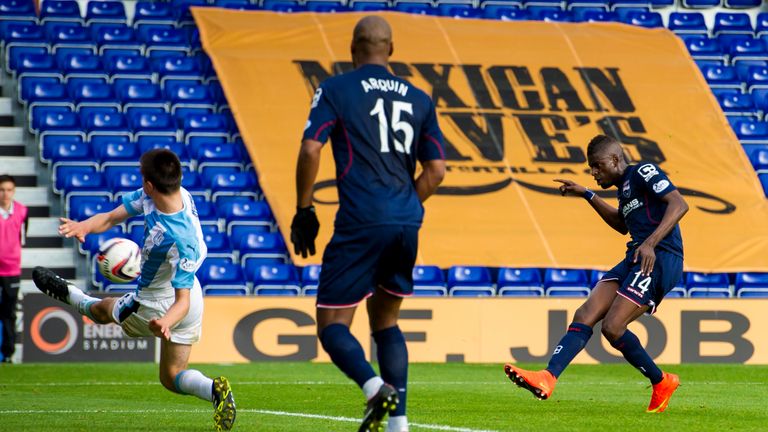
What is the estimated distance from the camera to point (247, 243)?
18281 mm

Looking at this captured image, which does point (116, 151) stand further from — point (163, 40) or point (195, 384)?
point (195, 384)

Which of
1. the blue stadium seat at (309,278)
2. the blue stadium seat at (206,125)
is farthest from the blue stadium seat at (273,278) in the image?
the blue stadium seat at (206,125)

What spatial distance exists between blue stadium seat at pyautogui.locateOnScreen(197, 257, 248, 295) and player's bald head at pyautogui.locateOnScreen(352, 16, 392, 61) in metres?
11.6

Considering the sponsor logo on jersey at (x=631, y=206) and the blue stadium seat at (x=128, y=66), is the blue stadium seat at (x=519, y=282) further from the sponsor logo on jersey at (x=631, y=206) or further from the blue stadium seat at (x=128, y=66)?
the sponsor logo on jersey at (x=631, y=206)

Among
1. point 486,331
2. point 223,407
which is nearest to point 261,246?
point 486,331

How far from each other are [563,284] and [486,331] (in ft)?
9.48

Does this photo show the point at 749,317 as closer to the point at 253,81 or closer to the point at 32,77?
the point at 253,81

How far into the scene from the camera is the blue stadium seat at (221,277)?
17609 millimetres

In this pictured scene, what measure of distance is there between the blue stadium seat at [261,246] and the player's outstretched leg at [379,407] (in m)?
12.5

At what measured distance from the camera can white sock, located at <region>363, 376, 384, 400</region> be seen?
19.3 ft

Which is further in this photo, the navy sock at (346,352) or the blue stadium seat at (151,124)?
the blue stadium seat at (151,124)

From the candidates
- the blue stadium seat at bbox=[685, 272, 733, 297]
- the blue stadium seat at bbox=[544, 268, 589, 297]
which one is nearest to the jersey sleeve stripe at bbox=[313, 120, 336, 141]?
the blue stadium seat at bbox=[544, 268, 589, 297]

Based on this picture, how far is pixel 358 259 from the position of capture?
611 cm

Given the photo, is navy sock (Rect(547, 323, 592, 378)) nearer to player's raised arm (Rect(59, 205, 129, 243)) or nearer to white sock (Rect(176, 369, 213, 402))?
white sock (Rect(176, 369, 213, 402))
